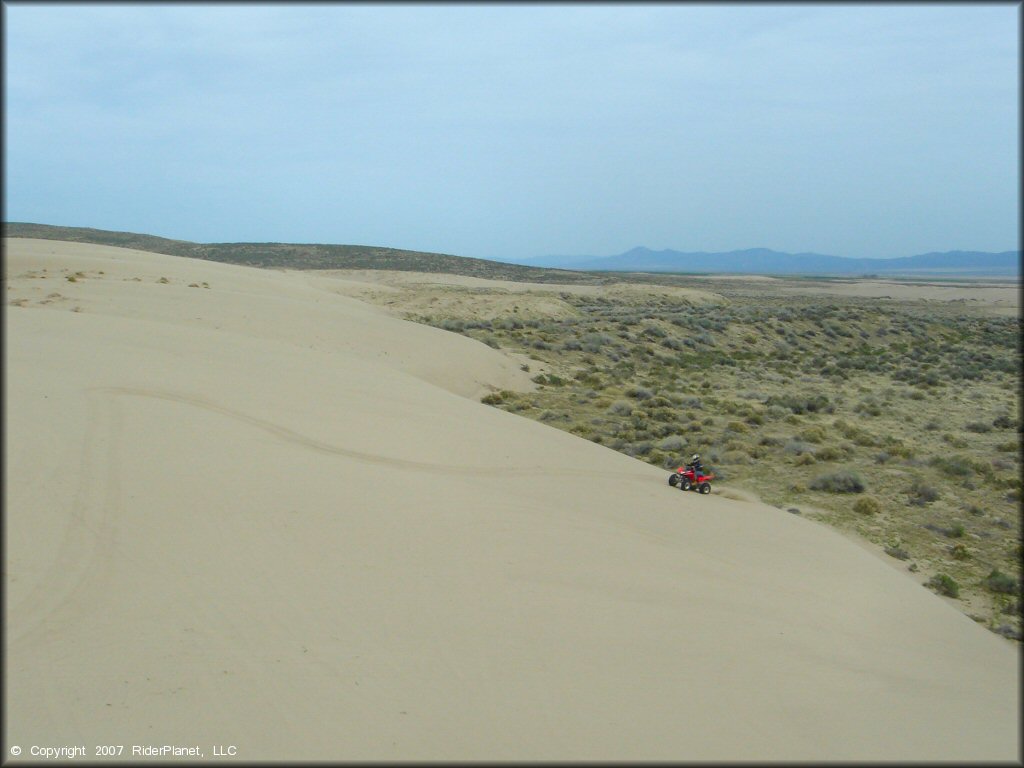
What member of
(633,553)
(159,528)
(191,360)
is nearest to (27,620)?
(159,528)

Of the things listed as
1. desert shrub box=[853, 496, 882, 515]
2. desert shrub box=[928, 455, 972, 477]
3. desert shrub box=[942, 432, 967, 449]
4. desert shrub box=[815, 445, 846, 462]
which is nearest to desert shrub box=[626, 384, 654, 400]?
desert shrub box=[815, 445, 846, 462]

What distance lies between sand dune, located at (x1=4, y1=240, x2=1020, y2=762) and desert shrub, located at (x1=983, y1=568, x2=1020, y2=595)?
196 cm

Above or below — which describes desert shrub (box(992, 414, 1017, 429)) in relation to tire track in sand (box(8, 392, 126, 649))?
below

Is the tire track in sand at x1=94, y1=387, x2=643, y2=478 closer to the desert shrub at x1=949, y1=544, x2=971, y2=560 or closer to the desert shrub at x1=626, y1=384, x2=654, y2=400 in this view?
the desert shrub at x1=949, y1=544, x2=971, y2=560

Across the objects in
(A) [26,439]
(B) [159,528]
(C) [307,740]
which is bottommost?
(C) [307,740]

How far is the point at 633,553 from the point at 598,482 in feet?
9.11

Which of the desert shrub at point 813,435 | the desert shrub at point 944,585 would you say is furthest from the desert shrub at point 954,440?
the desert shrub at point 944,585

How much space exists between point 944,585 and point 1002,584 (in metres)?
0.86

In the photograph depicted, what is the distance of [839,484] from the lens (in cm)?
1235

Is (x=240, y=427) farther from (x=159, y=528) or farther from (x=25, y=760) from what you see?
(x=25, y=760)

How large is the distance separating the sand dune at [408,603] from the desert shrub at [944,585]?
119cm

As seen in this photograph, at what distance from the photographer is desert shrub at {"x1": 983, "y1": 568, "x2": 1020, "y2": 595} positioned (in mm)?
8688

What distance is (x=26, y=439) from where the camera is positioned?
7375 mm

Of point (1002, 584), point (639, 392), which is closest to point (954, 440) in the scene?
point (639, 392)
